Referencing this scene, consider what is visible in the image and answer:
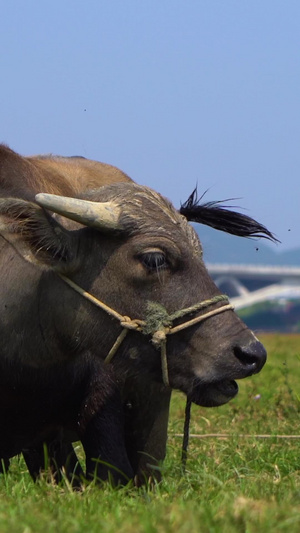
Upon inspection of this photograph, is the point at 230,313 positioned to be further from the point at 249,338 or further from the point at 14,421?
the point at 14,421

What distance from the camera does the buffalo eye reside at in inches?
194

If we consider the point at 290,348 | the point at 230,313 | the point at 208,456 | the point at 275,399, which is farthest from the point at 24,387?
the point at 290,348

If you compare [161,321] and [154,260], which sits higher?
[154,260]

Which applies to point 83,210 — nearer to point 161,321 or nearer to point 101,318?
point 101,318

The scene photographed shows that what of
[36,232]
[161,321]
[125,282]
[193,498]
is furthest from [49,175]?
[193,498]

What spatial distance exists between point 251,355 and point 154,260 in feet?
2.24

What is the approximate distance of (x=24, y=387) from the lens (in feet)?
17.2

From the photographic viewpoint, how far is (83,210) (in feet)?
16.2

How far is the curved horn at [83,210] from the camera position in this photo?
4.90 m

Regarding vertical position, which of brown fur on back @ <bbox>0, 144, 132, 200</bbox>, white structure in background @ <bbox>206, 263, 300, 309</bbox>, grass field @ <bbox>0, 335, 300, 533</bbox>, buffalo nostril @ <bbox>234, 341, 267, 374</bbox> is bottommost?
grass field @ <bbox>0, 335, 300, 533</bbox>

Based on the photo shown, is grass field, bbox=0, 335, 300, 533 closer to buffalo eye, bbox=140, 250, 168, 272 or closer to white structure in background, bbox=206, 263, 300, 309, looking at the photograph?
buffalo eye, bbox=140, 250, 168, 272

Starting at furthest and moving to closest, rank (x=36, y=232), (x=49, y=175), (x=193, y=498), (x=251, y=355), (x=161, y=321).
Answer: (x=49, y=175)
(x=36, y=232)
(x=161, y=321)
(x=251, y=355)
(x=193, y=498)

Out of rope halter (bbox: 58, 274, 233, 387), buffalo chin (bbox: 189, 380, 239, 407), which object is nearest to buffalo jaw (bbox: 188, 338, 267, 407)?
buffalo chin (bbox: 189, 380, 239, 407)

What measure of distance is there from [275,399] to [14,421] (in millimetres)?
4339
